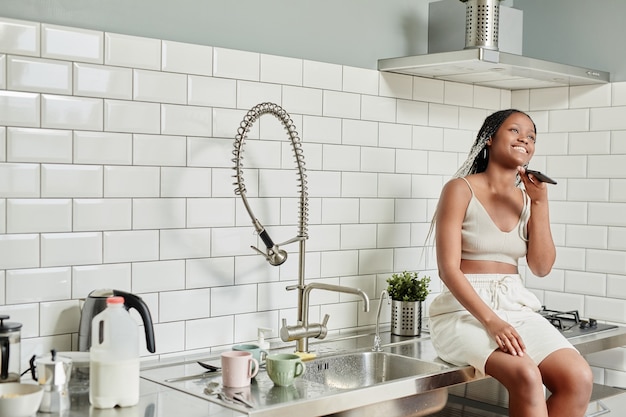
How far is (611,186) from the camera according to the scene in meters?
3.43

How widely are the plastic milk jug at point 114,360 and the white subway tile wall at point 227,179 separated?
42 centimetres

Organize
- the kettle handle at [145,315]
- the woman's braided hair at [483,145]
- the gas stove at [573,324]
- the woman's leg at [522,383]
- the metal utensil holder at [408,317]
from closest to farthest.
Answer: the kettle handle at [145,315], the woman's leg at [522,383], the woman's braided hair at [483,145], the metal utensil holder at [408,317], the gas stove at [573,324]

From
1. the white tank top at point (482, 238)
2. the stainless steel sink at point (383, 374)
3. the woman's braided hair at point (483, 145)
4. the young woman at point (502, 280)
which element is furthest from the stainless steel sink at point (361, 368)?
the woman's braided hair at point (483, 145)

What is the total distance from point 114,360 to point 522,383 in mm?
1158

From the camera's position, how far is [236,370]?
223cm

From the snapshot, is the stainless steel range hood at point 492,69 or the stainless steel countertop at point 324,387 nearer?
the stainless steel countertop at point 324,387

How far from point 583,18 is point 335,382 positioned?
195 cm

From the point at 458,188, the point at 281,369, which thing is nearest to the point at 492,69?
the point at 458,188

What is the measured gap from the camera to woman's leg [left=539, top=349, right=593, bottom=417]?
2475mm

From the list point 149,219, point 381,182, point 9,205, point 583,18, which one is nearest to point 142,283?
point 149,219

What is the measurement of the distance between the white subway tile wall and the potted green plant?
0.14 meters

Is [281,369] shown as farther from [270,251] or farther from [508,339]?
[508,339]

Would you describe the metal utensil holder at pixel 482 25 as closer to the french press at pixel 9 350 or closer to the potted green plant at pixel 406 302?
the potted green plant at pixel 406 302

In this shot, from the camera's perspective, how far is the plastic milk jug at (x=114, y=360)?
195cm
